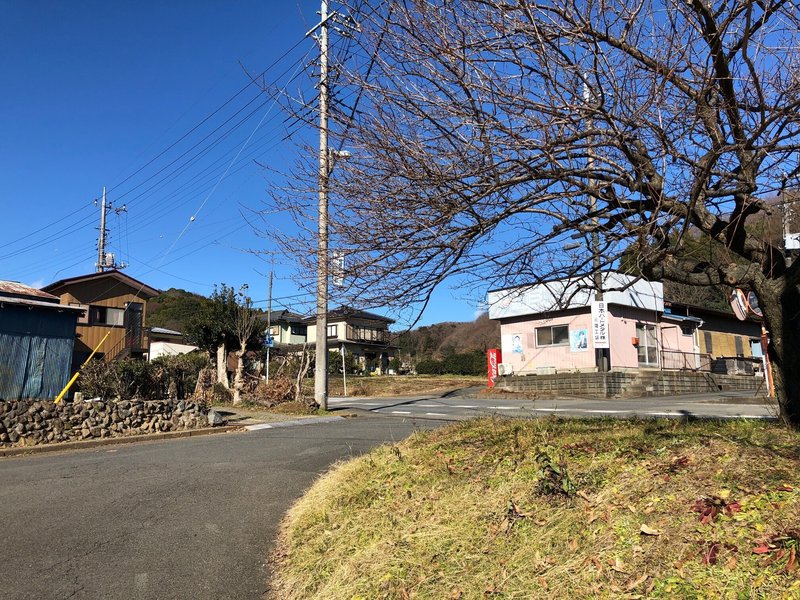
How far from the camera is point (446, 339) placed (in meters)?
61.8

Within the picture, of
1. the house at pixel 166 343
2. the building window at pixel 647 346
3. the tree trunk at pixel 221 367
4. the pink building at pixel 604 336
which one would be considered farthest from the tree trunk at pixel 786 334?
the house at pixel 166 343

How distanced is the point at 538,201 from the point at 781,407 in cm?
334

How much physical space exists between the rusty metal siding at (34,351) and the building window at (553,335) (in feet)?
66.8

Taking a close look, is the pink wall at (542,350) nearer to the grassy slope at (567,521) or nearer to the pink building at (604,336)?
the pink building at (604,336)

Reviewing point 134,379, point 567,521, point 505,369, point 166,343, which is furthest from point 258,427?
point 166,343

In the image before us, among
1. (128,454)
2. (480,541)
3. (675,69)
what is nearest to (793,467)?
(480,541)

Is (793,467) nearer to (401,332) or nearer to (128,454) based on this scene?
(401,332)

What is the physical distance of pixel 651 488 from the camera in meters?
3.79

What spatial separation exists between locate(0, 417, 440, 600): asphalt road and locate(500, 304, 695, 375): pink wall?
1720 cm

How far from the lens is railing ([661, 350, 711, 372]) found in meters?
28.6

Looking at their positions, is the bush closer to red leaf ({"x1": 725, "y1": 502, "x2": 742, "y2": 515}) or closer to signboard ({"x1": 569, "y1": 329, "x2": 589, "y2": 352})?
red leaf ({"x1": 725, "y1": 502, "x2": 742, "y2": 515})

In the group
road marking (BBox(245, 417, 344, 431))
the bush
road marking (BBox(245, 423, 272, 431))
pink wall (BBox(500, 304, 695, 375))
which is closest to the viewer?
the bush

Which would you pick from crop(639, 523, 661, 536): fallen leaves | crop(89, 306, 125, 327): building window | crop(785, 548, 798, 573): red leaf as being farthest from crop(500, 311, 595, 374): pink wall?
crop(785, 548, 798, 573): red leaf

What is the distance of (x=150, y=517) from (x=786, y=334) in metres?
6.95
